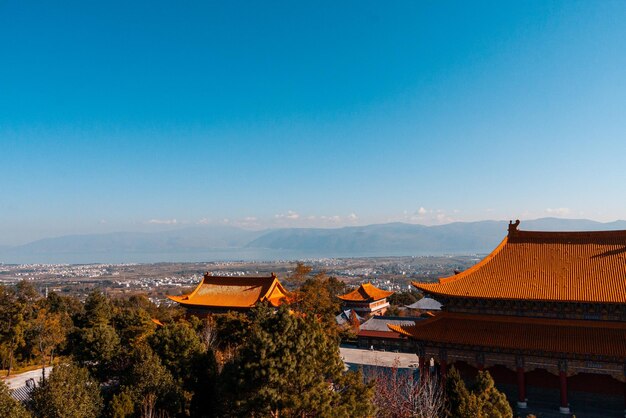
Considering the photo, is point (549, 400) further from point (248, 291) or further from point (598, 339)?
point (248, 291)

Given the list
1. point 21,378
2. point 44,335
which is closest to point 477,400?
point 44,335

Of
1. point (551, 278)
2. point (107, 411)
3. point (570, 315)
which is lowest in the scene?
point (107, 411)

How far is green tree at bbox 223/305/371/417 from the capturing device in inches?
476

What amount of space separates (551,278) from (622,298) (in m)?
2.93

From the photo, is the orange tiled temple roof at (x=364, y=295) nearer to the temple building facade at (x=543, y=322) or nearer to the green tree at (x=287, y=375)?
the temple building facade at (x=543, y=322)

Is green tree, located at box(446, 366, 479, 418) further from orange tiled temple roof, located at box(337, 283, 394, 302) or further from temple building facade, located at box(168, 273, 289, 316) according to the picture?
orange tiled temple roof, located at box(337, 283, 394, 302)

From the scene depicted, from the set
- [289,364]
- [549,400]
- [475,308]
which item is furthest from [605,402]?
[289,364]

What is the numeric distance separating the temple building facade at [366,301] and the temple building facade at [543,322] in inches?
1013

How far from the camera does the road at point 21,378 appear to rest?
26.1 m

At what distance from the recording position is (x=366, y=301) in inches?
1857

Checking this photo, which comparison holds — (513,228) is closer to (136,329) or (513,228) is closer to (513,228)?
(513,228)

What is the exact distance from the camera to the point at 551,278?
64.5 feet

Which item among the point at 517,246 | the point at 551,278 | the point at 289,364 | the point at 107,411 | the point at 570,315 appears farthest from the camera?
the point at 517,246

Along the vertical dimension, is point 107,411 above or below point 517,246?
below
